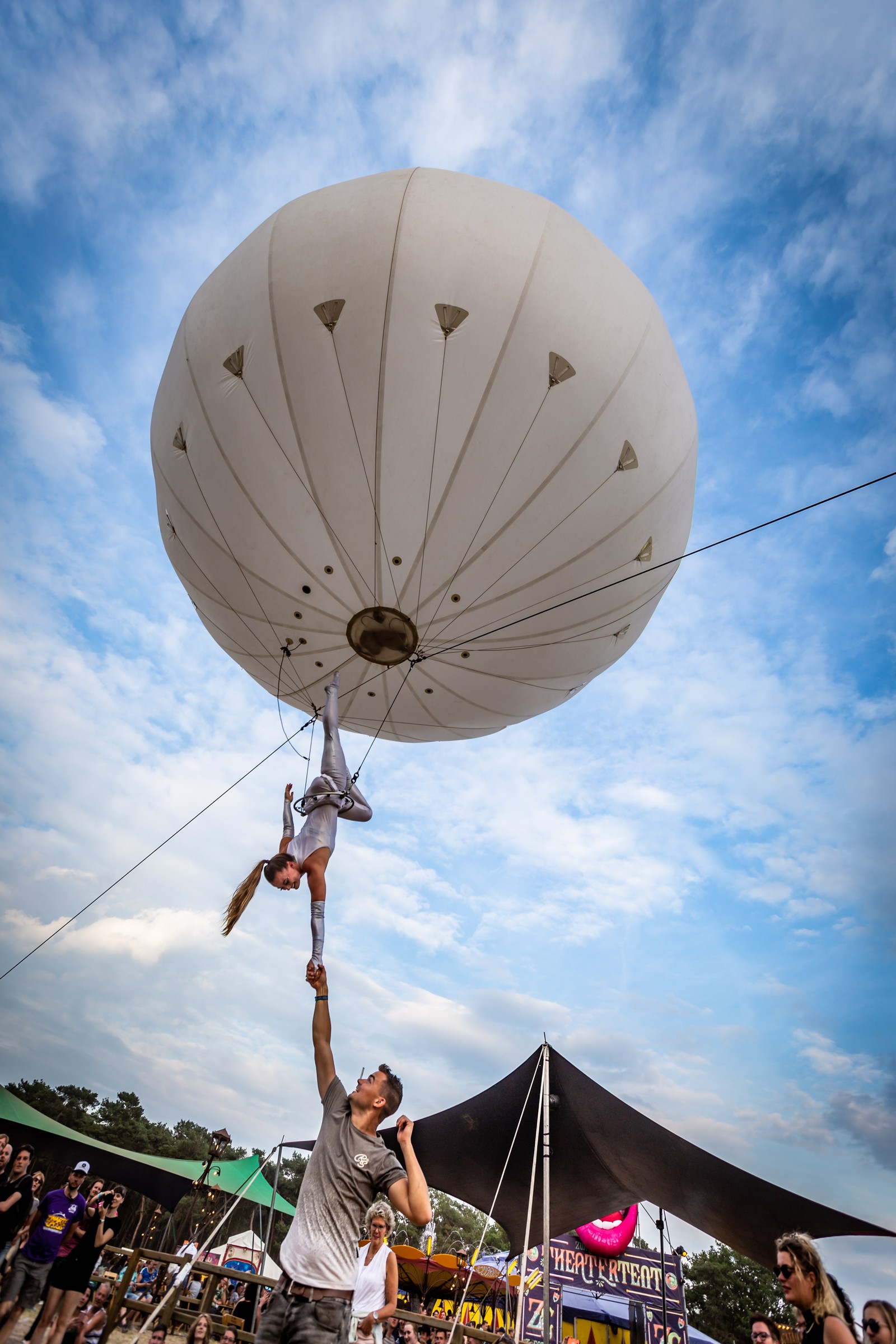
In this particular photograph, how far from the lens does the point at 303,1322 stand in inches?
80.7

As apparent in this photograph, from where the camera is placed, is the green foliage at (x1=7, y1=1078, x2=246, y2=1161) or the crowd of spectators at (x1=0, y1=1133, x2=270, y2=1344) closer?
the crowd of spectators at (x1=0, y1=1133, x2=270, y2=1344)

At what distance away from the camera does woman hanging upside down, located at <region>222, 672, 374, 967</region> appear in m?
3.63

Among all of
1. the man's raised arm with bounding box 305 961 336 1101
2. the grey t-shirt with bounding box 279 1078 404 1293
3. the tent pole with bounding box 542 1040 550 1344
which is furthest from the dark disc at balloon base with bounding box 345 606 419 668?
the tent pole with bounding box 542 1040 550 1344

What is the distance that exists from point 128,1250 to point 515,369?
7.32 meters

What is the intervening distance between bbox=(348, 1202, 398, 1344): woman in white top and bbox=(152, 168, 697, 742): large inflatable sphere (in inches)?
163

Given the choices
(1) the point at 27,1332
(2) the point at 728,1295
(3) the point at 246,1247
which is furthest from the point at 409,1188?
(2) the point at 728,1295

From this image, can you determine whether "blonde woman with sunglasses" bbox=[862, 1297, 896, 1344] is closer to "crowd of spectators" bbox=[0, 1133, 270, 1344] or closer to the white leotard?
the white leotard

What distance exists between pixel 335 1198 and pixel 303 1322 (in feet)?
1.02

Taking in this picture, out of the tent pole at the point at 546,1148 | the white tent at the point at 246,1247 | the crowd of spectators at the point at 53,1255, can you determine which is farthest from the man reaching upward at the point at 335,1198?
the white tent at the point at 246,1247

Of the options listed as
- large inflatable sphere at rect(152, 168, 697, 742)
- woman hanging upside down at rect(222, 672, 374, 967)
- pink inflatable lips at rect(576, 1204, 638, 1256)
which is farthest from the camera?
pink inflatable lips at rect(576, 1204, 638, 1256)

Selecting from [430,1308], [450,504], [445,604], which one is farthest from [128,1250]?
[430,1308]

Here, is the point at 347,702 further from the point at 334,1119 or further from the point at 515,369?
the point at 334,1119

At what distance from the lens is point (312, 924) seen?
3557 mm

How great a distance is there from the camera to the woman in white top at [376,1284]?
4.46 m
